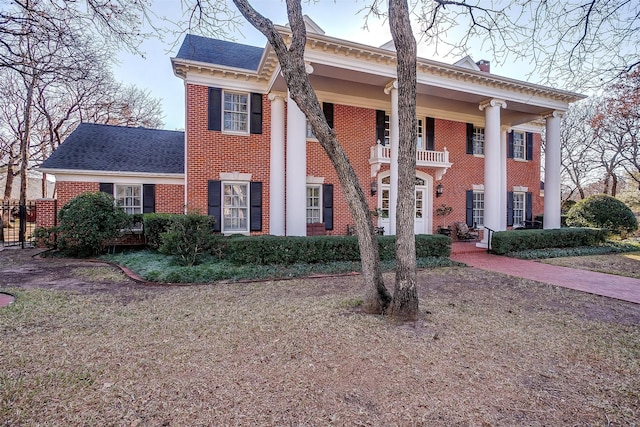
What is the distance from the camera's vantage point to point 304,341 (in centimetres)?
366

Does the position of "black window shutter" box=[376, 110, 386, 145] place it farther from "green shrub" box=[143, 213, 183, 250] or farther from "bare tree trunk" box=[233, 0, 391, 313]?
"bare tree trunk" box=[233, 0, 391, 313]

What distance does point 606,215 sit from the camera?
43.0ft

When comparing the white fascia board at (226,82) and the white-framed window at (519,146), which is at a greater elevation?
the white fascia board at (226,82)

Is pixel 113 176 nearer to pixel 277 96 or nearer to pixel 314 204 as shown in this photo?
pixel 277 96

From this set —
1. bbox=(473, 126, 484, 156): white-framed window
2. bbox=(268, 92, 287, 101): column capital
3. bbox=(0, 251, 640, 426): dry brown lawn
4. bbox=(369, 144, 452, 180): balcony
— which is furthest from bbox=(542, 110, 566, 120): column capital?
bbox=(268, 92, 287, 101): column capital

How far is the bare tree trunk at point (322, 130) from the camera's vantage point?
14.3ft

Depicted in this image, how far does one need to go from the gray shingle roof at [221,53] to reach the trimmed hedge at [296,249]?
6.64m

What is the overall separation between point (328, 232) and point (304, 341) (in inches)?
329

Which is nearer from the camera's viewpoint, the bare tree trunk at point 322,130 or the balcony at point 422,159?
the bare tree trunk at point 322,130

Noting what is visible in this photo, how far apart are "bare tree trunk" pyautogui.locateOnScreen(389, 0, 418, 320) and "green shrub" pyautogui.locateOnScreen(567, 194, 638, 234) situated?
1352 centimetres

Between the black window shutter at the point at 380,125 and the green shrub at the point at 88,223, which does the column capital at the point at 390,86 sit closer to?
the black window shutter at the point at 380,125

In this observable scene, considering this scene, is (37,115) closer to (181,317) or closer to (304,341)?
(181,317)

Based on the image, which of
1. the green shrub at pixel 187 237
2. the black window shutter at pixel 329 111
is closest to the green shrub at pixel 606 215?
the black window shutter at pixel 329 111

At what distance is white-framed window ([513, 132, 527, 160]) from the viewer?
51.3ft
